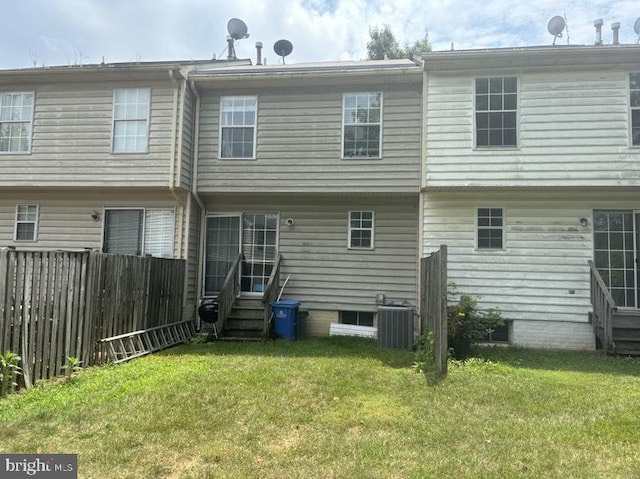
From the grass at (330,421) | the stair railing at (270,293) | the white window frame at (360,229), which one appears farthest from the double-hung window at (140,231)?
the white window frame at (360,229)

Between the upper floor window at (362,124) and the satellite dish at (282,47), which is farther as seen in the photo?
the satellite dish at (282,47)

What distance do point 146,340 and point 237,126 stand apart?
4.95 meters

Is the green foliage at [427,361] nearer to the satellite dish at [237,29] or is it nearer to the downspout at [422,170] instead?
the downspout at [422,170]

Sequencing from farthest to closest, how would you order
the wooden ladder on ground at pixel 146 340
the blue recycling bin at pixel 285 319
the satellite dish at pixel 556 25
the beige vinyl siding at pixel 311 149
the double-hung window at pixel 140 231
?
1. the satellite dish at pixel 556 25
2. the double-hung window at pixel 140 231
3. the beige vinyl siding at pixel 311 149
4. the blue recycling bin at pixel 285 319
5. the wooden ladder on ground at pixel 146 340

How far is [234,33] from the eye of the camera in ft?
42.3

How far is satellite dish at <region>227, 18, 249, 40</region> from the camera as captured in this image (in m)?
12.8

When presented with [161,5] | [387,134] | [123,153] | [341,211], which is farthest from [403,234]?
[161,5]

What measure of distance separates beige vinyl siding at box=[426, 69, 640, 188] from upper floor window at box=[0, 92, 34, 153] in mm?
8751

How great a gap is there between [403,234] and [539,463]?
6.43 m

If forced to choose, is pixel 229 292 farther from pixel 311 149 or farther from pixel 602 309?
pixel 602 309

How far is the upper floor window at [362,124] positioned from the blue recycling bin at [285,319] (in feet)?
11.3

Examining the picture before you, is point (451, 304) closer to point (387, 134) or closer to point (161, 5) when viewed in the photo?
point (387, 134)

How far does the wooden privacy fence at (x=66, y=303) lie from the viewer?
497cm

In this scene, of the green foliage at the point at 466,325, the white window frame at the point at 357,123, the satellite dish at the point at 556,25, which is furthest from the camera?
the satellite dish at the point at 556,25
